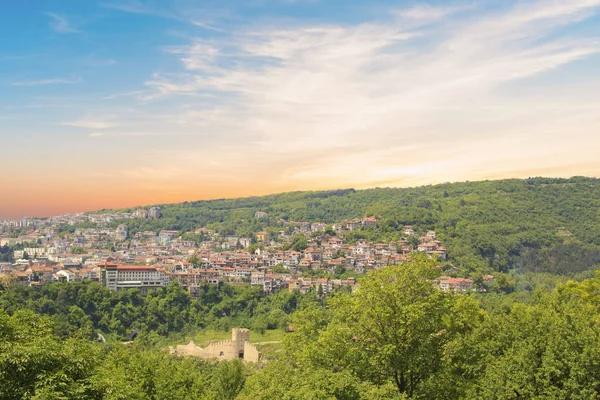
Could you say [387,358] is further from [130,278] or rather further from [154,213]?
[154,213]

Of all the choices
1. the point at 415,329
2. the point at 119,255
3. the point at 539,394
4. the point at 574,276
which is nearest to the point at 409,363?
the point at 415,329

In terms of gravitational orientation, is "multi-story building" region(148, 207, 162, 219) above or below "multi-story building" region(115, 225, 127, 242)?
above

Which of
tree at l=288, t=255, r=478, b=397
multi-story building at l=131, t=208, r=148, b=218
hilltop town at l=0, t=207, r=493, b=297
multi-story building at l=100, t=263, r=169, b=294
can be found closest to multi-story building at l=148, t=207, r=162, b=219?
multi-story building at l=131, t=208, r=148, b=218

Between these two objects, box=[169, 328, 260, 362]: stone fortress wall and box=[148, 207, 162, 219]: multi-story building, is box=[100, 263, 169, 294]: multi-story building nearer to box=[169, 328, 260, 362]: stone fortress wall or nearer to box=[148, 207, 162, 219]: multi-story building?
Result: box=[169, 328, 260, 362]: stone fortress wall

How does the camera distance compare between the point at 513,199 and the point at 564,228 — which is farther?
the point at 513,199

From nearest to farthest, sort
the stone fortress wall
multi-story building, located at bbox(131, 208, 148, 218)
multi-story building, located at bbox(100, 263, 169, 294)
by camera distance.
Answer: the stone fortress wall, multi-story building, located at bbox(100, 263, 169, 294), multi-story building, located at bbox(131, 208, 148, 218)

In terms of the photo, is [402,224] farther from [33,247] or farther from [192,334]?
[33,247]
